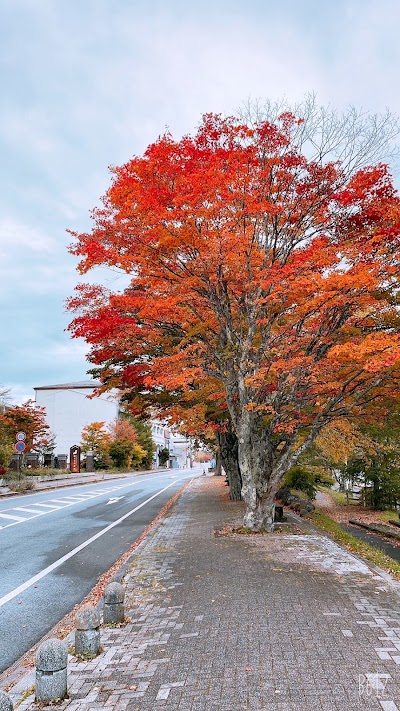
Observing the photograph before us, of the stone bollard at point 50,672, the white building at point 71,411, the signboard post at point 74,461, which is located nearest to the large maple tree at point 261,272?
the stone bollard at point 50,672

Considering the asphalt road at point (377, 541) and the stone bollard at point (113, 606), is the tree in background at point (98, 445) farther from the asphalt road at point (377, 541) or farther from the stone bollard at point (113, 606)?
the stone bollard at point (113, 606)

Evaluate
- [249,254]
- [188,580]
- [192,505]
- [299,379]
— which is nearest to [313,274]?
[249,254]

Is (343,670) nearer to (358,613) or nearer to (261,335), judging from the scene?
(358,613)

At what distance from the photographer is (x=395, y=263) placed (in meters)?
9.84

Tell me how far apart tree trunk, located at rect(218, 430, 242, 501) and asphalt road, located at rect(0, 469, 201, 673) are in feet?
10.9

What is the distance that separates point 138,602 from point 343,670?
A: 126 inches

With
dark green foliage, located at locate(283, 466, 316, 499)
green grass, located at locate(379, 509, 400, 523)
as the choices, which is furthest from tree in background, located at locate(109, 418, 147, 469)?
green grass, located at locate(379, 509, 400, 523)

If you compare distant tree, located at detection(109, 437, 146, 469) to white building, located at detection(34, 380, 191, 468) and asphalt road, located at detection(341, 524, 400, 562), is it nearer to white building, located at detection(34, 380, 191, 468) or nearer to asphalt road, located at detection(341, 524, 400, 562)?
white building, located at detection(34, 380, 191, 468)

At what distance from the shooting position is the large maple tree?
31.4 feet

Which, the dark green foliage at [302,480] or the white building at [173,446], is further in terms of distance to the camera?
the white building at [173,446]

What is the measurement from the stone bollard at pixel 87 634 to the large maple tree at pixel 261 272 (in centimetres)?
575

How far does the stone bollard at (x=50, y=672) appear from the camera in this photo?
389 cm

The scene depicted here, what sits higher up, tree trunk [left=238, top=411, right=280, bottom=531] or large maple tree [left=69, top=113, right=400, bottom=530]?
large maple tree [left=69, top=113, right=400, bottom=530]

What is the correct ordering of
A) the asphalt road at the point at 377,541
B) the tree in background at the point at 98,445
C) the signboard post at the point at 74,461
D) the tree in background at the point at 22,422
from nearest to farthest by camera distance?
1. the asphalt road at the point at 377,541
2. the tree in background at the point at 22,422
3. the signboard post at the point at 74,461
4. the tree in background at the point at 98,445
